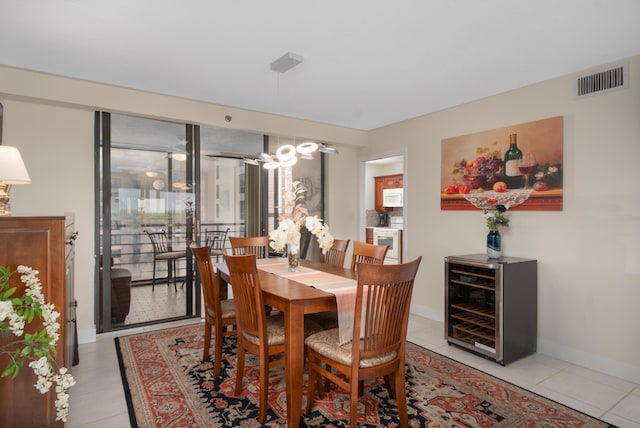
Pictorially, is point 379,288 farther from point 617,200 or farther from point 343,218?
point 343,218

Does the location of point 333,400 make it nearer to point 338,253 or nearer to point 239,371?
point 239,371

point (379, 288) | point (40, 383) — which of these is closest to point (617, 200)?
point (379, 288)

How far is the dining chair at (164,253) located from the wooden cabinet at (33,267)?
7.61 feet

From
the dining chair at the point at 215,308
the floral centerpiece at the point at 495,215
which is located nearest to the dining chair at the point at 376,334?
the dining chair at the point at 215,308

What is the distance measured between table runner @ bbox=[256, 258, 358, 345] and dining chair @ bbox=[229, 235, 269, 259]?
42cm

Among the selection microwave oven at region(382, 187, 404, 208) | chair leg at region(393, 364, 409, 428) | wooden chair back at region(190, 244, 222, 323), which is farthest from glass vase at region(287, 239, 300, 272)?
microwave oven at region(382, 187, 404, 208)

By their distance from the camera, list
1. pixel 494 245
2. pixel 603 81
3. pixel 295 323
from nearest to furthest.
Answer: pixel 295 323 → pixel 603 81 → pixel 494 245

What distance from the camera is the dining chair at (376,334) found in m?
1.99

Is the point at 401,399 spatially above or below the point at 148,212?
below

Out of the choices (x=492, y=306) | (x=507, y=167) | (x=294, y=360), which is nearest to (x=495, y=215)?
(x=507, y=167)

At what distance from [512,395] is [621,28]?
2.68 metres

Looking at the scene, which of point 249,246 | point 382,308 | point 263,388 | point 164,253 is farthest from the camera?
point 164,253

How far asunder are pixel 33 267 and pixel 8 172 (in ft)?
2.84

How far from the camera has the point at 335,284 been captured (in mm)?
2564
